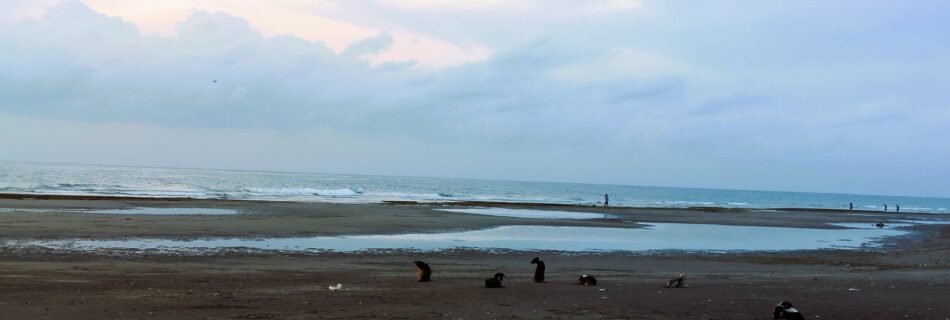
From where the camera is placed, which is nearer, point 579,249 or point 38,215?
point 579,249

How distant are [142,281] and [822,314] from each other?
11135mm

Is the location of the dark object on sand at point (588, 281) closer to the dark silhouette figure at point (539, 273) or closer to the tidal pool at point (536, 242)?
the dark silhouette figure at point (539, 273)

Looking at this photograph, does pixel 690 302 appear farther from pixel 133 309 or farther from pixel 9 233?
pixel 9 233

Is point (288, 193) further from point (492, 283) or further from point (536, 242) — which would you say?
point (492, 283)

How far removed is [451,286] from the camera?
15.2 meters

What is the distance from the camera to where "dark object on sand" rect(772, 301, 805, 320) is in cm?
1085

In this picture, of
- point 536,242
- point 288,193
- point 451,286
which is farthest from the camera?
point 288,193

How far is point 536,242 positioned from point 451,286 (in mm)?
14850

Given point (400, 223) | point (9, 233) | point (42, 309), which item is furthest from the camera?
point (400, 223)

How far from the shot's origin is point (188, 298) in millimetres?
12406

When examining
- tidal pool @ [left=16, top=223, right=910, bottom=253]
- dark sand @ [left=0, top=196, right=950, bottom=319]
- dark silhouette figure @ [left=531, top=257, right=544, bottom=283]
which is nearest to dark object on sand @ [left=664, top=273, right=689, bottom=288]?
dark sand @ [left=0, top=196, right=950, bottom=319]

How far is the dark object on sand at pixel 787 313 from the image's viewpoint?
10.9m

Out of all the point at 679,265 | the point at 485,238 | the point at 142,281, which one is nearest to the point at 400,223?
the point at 485,238

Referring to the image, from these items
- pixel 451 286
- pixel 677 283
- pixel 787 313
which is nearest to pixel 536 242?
→ pixel 677 283
